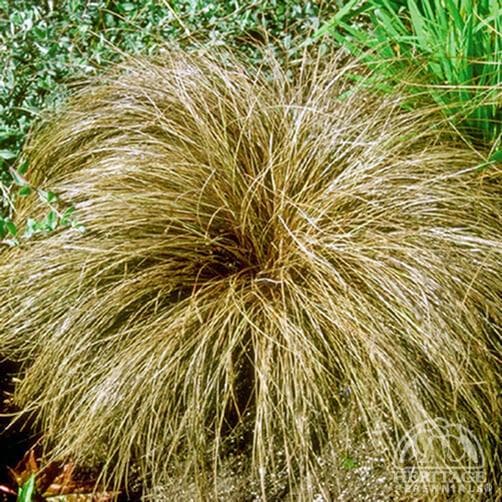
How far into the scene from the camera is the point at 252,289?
93.0 inches

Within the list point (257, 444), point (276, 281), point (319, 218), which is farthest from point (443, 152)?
point (257, 444)

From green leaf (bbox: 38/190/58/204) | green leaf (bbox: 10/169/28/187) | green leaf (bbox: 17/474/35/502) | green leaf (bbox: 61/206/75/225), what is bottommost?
green leaf (bbox: 17/474/35/502)

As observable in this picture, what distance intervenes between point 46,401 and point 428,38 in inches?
63.7

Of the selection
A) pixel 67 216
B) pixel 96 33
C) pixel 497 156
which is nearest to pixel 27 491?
pixel 67 216

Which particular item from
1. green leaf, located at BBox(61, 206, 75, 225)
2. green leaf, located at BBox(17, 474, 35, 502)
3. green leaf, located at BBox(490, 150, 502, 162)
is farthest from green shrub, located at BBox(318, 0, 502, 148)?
green leaf, located at BBox(17, 474, 35, 502)

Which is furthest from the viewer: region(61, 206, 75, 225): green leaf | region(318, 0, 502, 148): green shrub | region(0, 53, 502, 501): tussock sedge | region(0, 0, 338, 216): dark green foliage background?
region(0, 0, 338, 216): dark green foliage background

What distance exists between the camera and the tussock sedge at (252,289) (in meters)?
2.17

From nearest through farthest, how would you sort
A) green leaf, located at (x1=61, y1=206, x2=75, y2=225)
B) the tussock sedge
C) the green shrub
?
the tussock sedge → green leaf, located at (x1=61, y1=206, x2=75, y2=225) → the green shrub

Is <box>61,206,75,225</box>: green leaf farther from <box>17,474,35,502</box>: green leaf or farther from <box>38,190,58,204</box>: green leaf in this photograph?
<box>17,474,35,502</box>: green leaf

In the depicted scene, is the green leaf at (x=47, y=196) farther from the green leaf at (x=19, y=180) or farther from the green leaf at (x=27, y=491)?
the green leaf at (x=27, y=491)

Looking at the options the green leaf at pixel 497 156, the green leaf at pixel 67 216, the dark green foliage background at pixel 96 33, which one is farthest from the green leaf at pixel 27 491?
the green leaf at pixel 497 156

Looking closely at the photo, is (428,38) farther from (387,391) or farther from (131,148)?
(387,391)

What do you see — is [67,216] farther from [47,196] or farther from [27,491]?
[27,491]

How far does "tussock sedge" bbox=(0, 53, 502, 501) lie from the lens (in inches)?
85.6
